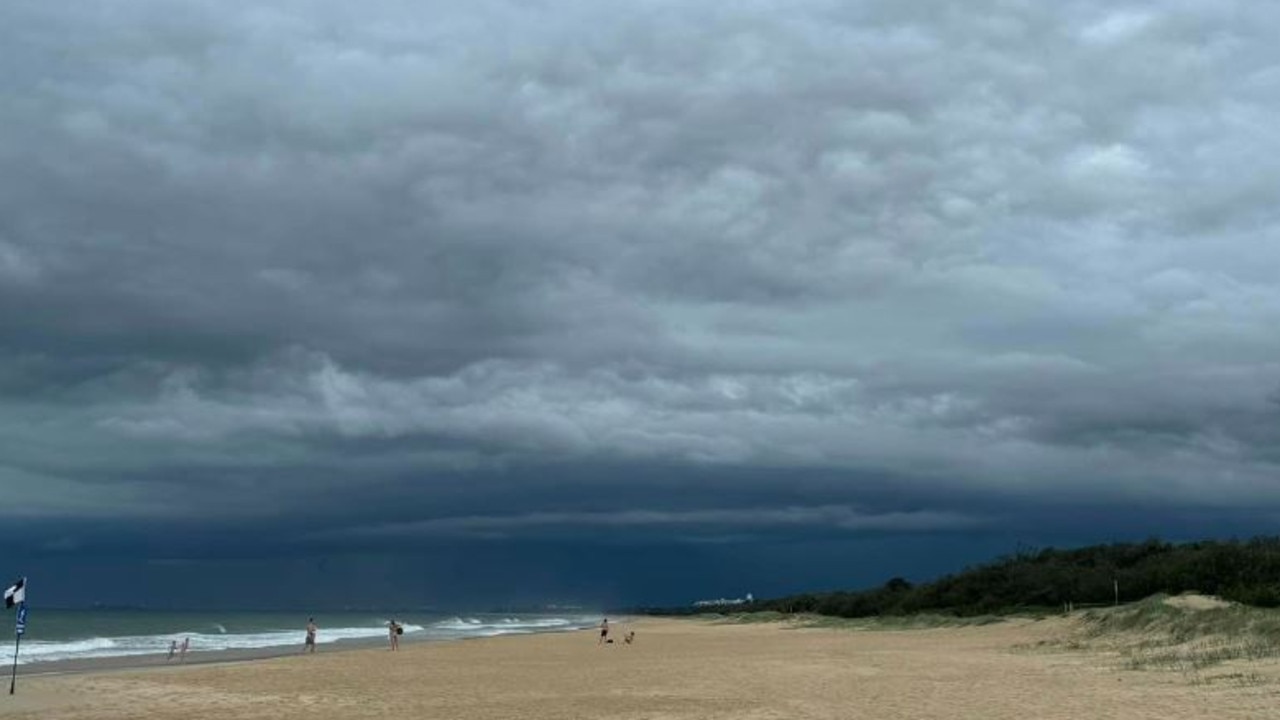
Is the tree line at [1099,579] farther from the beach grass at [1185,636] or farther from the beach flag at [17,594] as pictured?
the beach flag at [17,594]

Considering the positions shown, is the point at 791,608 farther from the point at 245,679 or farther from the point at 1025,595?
the point at 245,679

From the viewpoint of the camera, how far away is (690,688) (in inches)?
1107

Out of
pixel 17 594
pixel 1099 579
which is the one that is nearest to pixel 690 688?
pixel 17 594

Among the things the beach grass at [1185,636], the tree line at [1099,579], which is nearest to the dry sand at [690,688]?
the beach grass at [1185,636]

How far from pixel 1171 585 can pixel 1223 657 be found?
3241 cm

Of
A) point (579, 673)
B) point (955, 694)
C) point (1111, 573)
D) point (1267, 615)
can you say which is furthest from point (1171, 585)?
point (955, 694)

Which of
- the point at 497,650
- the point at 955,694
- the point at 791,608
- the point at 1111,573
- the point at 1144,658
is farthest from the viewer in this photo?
the point at 791,608

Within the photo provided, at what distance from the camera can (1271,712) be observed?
1820 cm

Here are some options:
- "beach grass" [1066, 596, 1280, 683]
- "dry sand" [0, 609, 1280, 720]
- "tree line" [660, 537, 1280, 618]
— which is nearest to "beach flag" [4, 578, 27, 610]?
"dry sand" [0, 609, 1280, 720]

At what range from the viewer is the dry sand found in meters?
21.3

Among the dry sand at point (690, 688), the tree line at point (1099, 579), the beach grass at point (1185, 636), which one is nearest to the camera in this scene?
the dry sand at point (690, 688)

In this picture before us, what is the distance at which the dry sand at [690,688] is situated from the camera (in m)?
21.3

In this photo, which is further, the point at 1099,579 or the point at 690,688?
the point at 1099,579

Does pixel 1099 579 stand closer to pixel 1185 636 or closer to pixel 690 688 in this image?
pixel 1185 636
